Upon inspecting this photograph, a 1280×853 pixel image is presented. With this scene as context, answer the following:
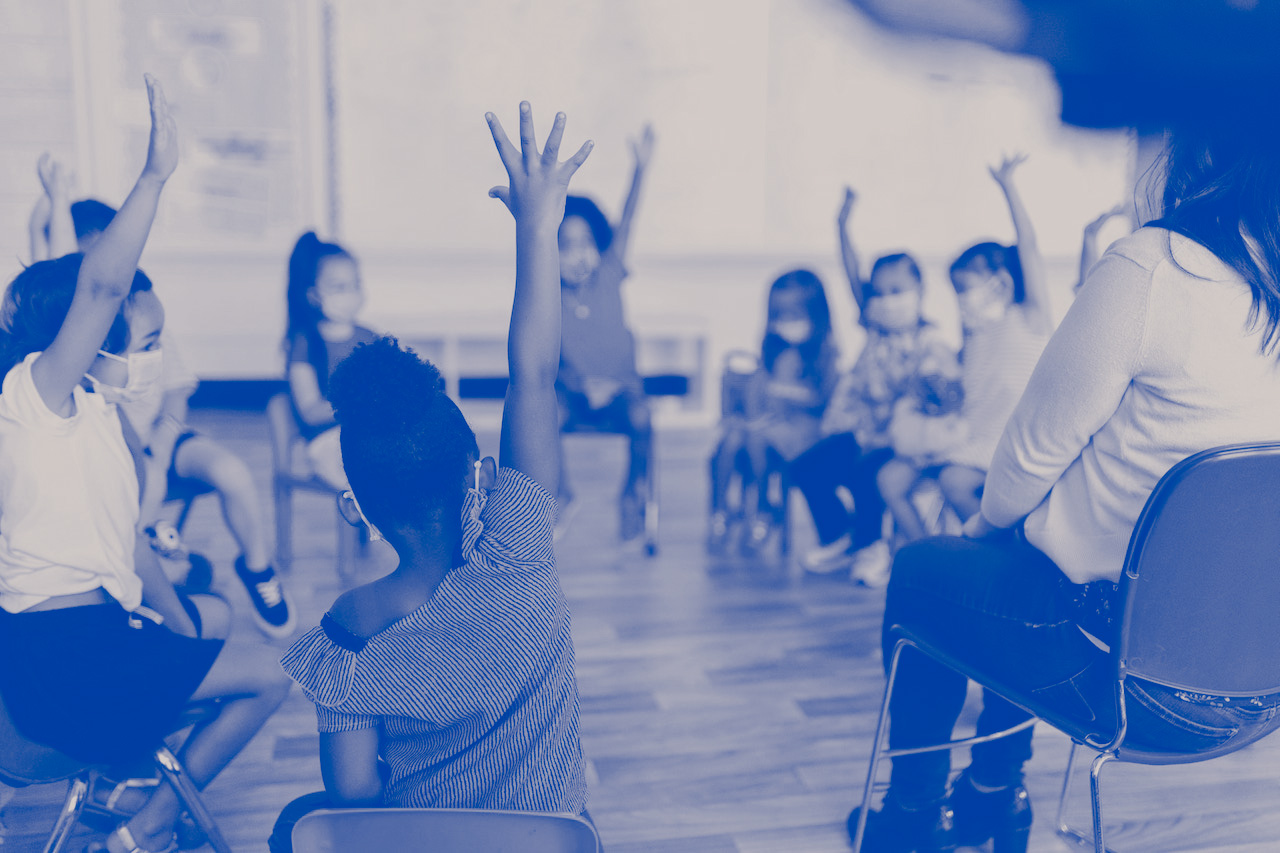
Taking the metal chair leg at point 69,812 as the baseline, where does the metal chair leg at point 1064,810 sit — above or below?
below

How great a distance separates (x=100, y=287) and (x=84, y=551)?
0.38 meters

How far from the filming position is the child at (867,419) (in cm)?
280

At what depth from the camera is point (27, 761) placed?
135cm

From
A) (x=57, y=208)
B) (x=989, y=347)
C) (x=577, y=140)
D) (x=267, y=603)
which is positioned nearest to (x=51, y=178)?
(x=57, y=208)

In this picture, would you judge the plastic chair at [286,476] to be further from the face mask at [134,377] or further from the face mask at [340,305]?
the face mask at [134,377]

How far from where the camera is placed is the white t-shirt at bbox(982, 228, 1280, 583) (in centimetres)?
119

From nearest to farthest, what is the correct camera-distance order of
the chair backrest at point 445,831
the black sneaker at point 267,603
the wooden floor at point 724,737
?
the chair backrest at point 445,831 < the wooden floor at point 724,737 < the black sneaker at point 267,603

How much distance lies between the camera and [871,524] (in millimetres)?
3037

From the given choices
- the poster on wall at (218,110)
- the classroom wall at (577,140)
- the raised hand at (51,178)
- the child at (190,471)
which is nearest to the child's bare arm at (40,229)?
the child at (190,471)

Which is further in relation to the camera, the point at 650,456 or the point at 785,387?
the point at 650,456

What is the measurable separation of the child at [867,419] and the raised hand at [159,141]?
6.22 ft

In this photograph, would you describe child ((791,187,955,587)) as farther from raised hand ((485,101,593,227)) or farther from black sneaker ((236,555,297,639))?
raised hand ((485,101,593,227))

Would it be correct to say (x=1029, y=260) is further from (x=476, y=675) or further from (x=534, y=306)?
(x=476, y=675)

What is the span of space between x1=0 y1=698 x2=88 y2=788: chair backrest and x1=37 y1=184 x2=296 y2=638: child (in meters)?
0.91
